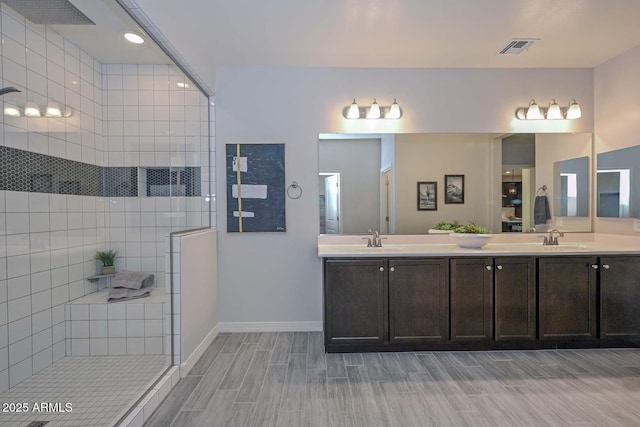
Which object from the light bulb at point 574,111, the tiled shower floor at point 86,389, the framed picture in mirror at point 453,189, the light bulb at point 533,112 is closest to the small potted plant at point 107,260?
the tiled shower floor at point 86,389

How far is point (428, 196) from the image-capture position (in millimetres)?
3400

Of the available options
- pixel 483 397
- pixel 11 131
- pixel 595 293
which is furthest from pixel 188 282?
pixel 595 293

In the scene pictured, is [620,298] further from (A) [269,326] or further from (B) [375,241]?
(A) [269,326]

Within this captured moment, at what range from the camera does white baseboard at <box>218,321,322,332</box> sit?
3375 millimetres

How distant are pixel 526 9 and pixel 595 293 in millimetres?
2296

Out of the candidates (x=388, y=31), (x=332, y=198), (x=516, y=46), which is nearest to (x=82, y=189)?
(x=332, y=198)

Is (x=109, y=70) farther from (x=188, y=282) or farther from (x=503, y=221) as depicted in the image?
(x=503, y=221)

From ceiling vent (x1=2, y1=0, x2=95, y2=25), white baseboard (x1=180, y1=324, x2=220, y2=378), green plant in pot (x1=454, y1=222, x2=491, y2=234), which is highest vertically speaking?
ceiling vent (x1=2, y1=0, x2=95, y2=25)

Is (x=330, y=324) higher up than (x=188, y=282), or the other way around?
(x=188, y=282)

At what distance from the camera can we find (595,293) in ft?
9.40

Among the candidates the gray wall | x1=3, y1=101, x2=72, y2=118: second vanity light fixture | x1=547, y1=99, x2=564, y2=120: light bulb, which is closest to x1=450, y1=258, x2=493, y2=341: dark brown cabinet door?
the gray wall

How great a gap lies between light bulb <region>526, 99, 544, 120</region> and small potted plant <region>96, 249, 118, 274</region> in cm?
422

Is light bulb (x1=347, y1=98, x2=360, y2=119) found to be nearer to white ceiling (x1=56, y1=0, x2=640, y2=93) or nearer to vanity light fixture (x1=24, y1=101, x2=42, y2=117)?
white ceiling (x1=56, y1=0, x2=640, y2=93)

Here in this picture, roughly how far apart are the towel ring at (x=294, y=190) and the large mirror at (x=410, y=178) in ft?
0.70
